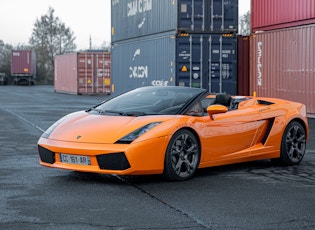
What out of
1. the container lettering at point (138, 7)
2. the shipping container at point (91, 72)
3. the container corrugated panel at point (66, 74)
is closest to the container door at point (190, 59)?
the container lettering at point (138, 7)

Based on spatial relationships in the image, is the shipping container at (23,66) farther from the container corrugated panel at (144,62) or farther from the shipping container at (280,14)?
the shipping container at (280,14)

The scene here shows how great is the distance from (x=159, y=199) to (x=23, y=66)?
64296 mm

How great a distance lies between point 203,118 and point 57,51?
261 feet

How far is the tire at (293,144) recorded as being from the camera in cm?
845

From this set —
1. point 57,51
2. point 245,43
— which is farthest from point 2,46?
point 245,43

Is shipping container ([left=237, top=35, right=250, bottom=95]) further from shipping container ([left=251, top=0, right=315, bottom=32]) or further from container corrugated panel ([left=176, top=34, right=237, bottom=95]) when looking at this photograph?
container corrugated panel ([left=176, top=34, right=237, bottom=95])

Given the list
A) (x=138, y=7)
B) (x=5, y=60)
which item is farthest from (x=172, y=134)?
(x=5, y=60)

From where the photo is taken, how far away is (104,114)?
24.9ft

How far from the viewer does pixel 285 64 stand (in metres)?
19.5

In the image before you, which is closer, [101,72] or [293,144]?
[293,144]

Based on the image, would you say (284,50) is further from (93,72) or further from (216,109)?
(93,72)

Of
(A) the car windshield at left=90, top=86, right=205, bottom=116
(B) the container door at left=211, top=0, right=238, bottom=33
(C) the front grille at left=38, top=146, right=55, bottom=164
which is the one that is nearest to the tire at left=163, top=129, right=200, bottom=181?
(A) the car windshield at left=90, top=86, right=205, bottom=116

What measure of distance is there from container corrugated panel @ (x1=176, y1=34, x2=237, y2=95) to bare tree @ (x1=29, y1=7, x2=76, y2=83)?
6640cm

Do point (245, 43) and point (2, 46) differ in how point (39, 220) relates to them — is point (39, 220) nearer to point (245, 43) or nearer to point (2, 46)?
point (245, 43)
